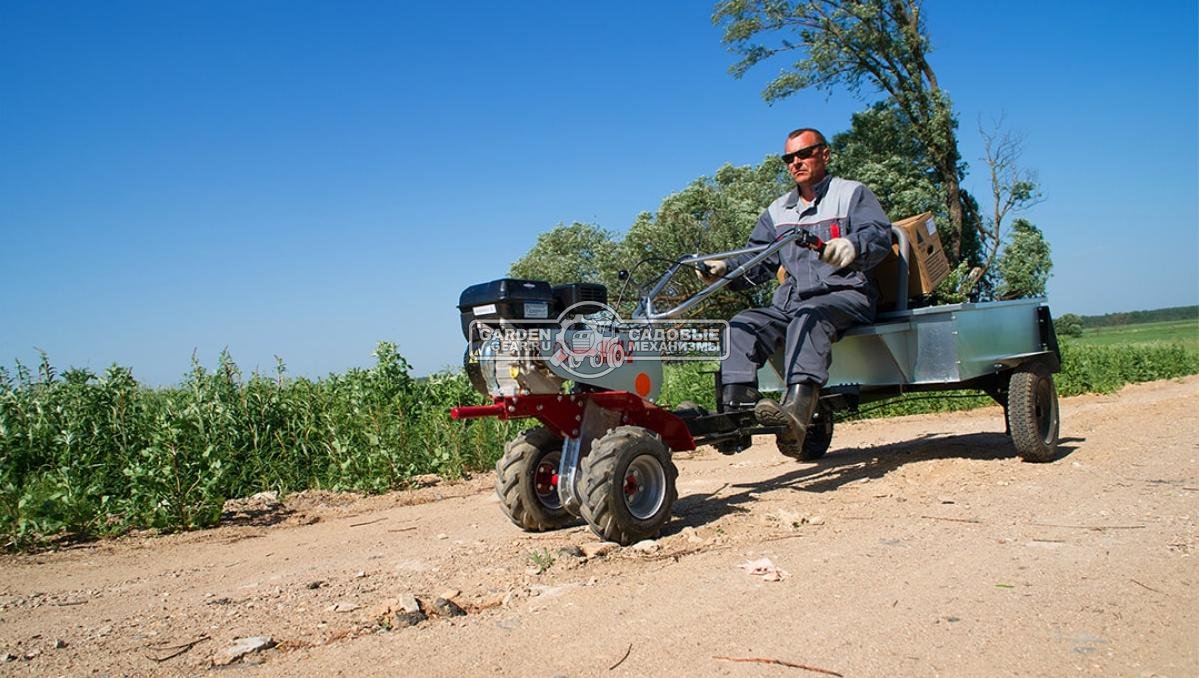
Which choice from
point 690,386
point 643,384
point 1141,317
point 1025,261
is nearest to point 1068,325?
point 1025,261

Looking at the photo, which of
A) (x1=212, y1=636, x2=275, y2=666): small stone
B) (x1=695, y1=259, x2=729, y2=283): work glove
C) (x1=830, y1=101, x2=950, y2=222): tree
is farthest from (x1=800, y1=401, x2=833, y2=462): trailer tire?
(x1=830, y1=101, x2=950, y2=222): tree

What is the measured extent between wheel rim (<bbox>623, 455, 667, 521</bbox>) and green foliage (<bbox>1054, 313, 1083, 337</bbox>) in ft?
82.1

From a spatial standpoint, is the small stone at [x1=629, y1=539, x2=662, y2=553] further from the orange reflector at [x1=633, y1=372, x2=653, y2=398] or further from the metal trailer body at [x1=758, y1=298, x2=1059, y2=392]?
the metal trailer body at [x1=758, y1=298, x2=1059, y2=392]

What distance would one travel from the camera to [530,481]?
5.34 metres

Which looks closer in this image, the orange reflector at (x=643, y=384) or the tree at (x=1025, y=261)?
the orange reflector at (x=643, y=384)

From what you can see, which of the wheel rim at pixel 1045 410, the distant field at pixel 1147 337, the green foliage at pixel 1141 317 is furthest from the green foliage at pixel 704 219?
the green foliage at pixel 1141 317

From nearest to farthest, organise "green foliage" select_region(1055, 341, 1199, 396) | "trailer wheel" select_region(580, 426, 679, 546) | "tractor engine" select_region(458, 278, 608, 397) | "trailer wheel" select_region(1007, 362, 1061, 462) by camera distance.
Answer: "tractor engine" select_region(458, 278, 608, 397) → "trailer wheel" select_region(580, 426, 679, 546) → "trailer wheel" select_region(1007, 362, 1061, 462) → "green foliage" select_region(1055, 341, 1199, 396)

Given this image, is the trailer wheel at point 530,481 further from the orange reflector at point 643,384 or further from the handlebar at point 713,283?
Result: the handlebar at point 713,283

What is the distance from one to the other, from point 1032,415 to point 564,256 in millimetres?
39014

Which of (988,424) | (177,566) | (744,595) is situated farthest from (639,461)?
(988,424)

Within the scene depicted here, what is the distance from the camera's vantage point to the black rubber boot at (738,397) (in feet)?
19.1

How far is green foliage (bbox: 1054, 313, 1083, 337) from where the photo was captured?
26.2 m

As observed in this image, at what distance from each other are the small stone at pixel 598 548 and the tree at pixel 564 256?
3537cm

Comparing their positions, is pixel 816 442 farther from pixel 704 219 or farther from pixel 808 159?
pixel 704 219
